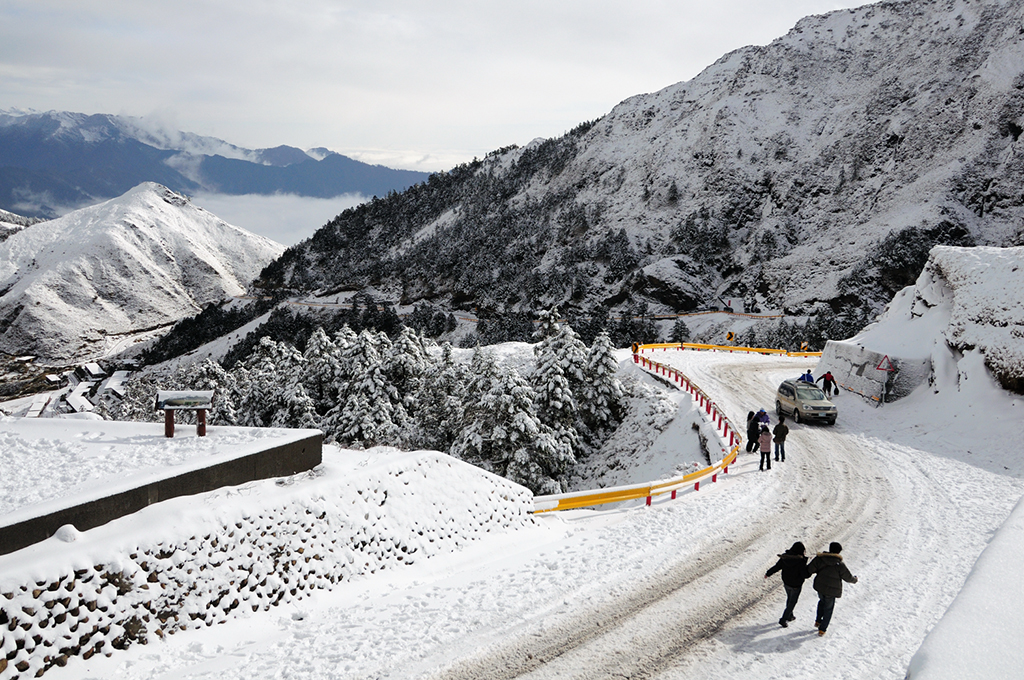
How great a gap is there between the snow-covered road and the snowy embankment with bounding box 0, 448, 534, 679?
1.21ft

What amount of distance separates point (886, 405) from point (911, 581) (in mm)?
17873

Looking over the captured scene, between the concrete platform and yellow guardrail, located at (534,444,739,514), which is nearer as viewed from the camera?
the concrete platform

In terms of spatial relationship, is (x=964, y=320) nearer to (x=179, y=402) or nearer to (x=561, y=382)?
(x=561, y=382)

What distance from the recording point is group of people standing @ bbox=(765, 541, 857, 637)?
8633 mm

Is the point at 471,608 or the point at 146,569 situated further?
the point at 471,608

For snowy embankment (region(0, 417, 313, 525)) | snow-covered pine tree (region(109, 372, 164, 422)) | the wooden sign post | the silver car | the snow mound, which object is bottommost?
snow-covered pine tree (region(109, 372, 164, 422))

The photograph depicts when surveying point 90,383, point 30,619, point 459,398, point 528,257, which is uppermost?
point 528,257

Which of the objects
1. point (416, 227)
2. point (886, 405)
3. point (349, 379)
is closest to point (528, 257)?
point (416, 227)

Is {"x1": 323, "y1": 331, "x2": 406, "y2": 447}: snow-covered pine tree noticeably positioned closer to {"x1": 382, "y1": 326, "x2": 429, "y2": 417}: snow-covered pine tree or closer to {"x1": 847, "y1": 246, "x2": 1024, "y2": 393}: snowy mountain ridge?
{"x1": 382, "y1": 326, "x2": 429, "y2": 417}: snow-covered pine tree

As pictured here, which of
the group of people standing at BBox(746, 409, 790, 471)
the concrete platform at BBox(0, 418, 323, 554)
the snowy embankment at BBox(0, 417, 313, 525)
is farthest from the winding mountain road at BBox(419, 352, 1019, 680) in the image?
the snowy embankment at BBox(0, 417, 313, 525)

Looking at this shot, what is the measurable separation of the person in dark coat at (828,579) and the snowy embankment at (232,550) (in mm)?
6469

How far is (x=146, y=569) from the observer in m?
8.42

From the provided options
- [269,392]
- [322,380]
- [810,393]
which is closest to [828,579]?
[810,393]

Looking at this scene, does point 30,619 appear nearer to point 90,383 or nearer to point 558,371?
point 558,371
